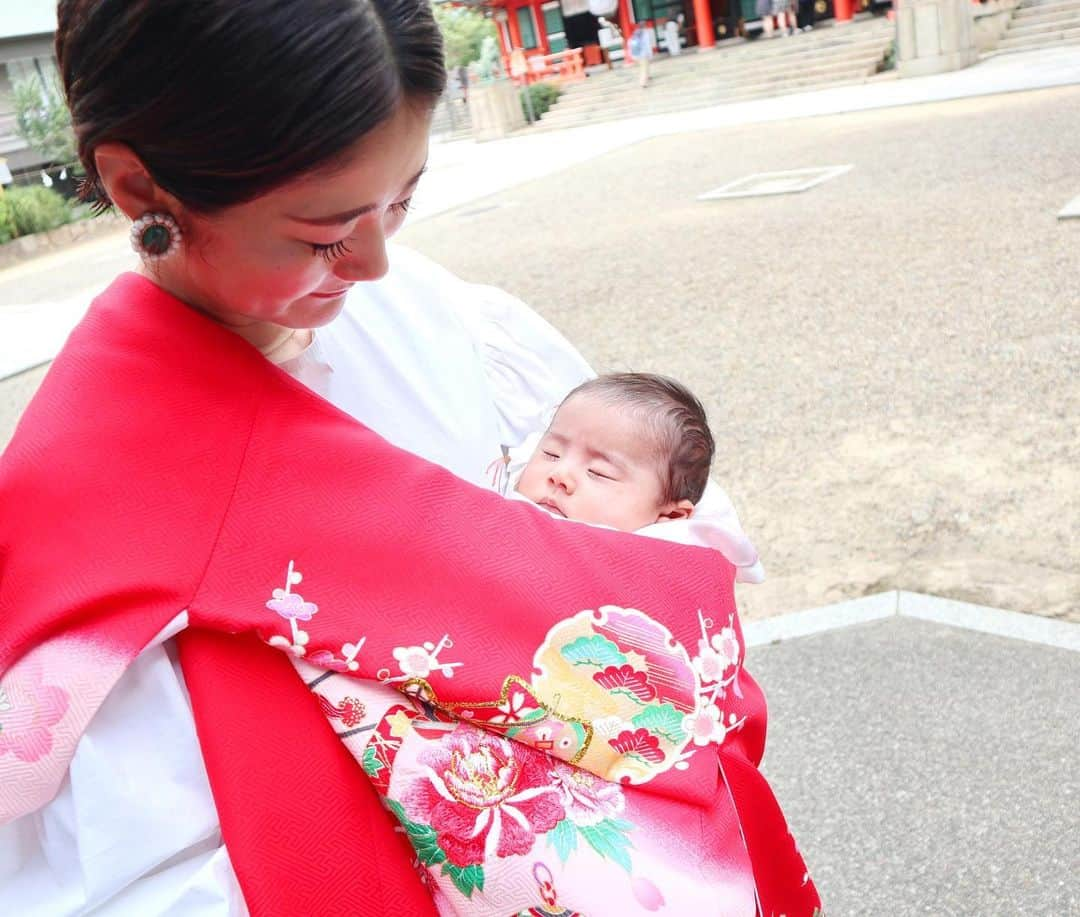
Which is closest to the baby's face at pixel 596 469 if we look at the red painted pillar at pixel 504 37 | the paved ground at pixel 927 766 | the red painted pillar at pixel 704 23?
the paved ground at pixel 927 766

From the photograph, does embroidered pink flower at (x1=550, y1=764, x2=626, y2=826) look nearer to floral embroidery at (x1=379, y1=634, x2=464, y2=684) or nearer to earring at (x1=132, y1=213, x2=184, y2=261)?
floral embroidery at (x1=379, y1=634, x2=464, y2=684)

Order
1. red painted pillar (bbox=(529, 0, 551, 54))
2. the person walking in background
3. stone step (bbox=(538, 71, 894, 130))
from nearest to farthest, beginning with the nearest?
1. stone step (bbox=(538, 71, 894, 130))
2. the person walking in background
3. red painted pillar (bbox=(529, 0, 551, 54))

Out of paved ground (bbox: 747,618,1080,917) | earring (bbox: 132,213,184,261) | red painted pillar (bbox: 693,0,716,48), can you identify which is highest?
earring (bbox: 132,213,184,261)

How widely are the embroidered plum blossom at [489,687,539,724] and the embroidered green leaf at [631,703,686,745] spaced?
121 millimetres

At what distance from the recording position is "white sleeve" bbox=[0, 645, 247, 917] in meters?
0.86

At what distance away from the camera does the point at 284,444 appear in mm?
973

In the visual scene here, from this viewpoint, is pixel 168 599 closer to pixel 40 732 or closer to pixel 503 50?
pixel 40 732

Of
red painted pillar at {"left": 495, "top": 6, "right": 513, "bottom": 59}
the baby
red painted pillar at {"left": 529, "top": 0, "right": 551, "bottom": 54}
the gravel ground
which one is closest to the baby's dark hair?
the baby

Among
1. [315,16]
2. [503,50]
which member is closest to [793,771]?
[315,16]

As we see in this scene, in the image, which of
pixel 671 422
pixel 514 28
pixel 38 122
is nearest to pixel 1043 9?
pixel 514 28

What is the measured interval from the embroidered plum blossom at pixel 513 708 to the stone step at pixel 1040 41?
57.6 feet

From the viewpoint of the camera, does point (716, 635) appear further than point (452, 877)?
Yes

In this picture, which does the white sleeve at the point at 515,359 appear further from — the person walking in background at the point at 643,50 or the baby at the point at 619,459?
the person walking in background at the point at 643,50

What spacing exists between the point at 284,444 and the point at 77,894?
0.41 m
